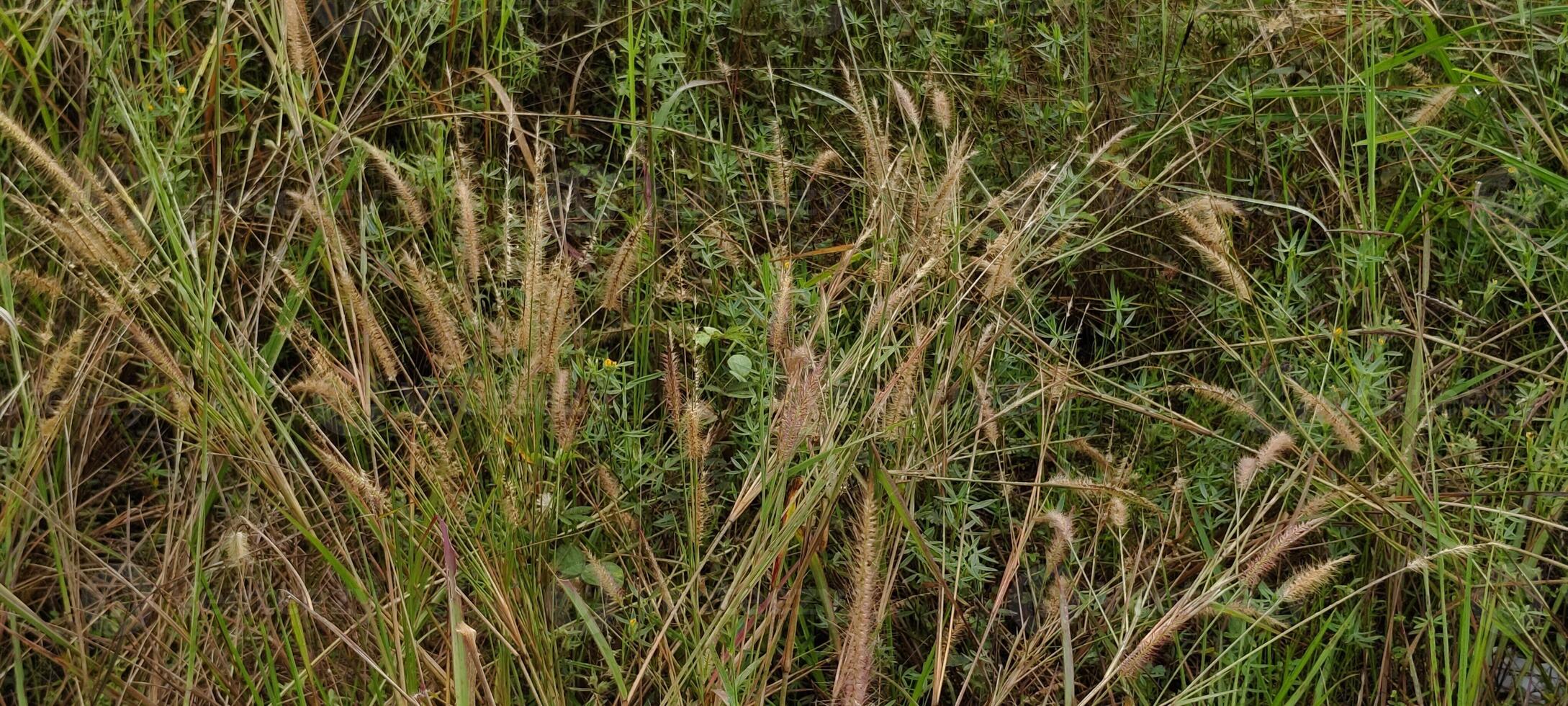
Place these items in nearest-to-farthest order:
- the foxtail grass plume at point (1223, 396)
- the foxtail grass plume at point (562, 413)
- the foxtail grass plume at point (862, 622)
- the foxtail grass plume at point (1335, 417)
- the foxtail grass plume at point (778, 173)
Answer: the foxtail grass plume at point (862, 622)
the foxtail grass plume at point (562, 413)
the foxtail grass plume at point (1335, 417)
the foxtail grass plume at point (1223, 396)
the foxtail grass plume at point (778, 173)

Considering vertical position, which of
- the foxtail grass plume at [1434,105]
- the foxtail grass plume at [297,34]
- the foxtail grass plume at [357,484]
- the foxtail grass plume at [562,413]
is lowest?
the foxtail grass plume at [357,484]

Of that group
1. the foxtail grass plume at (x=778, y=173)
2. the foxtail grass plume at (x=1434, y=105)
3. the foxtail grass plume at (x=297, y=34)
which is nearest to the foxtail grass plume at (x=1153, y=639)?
the foxtail grass plume at (x=778, y=173)

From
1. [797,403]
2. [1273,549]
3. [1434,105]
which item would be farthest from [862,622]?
[1434,105]

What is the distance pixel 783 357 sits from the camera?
1510 millimetres

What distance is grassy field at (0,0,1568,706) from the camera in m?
1.52

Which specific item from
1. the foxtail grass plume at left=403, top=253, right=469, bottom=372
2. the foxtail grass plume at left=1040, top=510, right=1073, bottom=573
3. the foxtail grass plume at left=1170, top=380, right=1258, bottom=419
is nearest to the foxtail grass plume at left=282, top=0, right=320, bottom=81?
the foxtail grass plume at left=403, top=253, right=469, bottom=372

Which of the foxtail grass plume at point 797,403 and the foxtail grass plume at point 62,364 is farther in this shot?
the foxtail grass plume at point 62,364

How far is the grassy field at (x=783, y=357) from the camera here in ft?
4.98

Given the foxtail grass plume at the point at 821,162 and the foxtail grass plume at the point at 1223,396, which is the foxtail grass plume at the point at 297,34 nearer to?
the foxtail grass plume at the point at 821,162

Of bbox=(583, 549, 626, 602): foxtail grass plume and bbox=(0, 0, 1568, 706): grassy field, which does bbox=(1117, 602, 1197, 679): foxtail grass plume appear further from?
bbox=(583, 549, 626, 602): foxtail grass plume

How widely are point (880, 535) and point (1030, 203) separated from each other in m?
0.76

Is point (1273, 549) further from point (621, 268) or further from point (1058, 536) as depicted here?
point (621, 268)

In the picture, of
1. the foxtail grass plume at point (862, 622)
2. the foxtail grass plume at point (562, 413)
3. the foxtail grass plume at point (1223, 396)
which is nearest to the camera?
the foxtail grass plume at point (862, 622)

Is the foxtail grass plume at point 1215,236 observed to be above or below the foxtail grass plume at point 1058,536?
above
